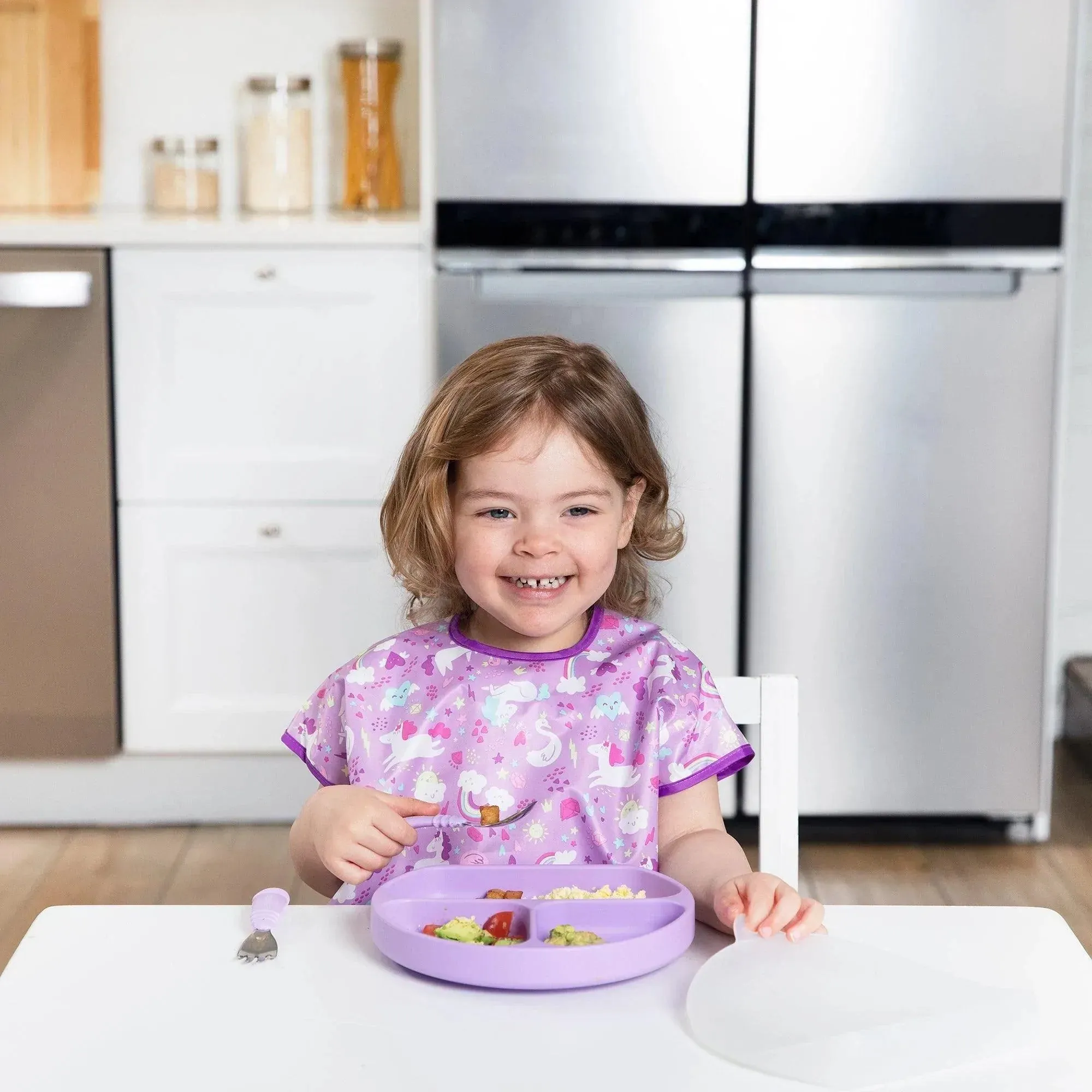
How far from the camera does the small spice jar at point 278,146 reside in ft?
8.56

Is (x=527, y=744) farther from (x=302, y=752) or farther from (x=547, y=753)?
(x=302, y=752)

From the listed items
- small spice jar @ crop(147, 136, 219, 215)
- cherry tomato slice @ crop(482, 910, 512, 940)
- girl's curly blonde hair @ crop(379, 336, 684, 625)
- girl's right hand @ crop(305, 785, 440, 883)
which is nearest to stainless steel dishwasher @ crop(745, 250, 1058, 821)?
small spice jar @ crop(147, 136, 219, 215)

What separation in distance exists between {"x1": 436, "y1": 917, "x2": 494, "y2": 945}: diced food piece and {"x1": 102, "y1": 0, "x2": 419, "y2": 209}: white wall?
2124 millimetres

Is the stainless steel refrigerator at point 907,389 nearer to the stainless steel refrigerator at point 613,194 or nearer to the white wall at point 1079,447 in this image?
the stainless steel refrigerator at point 613,194

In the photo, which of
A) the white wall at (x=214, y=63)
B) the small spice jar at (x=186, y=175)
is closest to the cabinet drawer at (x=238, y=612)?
the small spice jar at (x=186, y=175)

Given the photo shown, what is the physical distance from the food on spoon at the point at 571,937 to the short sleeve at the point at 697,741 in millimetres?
324

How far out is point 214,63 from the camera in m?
2.78

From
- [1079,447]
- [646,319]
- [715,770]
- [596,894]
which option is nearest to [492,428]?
[715,770]

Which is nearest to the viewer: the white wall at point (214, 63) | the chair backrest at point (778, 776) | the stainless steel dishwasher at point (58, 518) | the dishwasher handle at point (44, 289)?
the chair backrest at point (778, 776)

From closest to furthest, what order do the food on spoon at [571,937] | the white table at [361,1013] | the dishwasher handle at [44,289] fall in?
1. the white table at [361,1013]
2. the food on spoon at [571,937]
3. the dishwasher handle at [44,289]

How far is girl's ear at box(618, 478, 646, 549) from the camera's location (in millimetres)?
1272

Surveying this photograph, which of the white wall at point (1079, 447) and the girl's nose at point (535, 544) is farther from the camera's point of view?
the white wall at point (1079, 447)

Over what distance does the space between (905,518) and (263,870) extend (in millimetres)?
1117

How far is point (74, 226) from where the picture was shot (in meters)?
2.33
